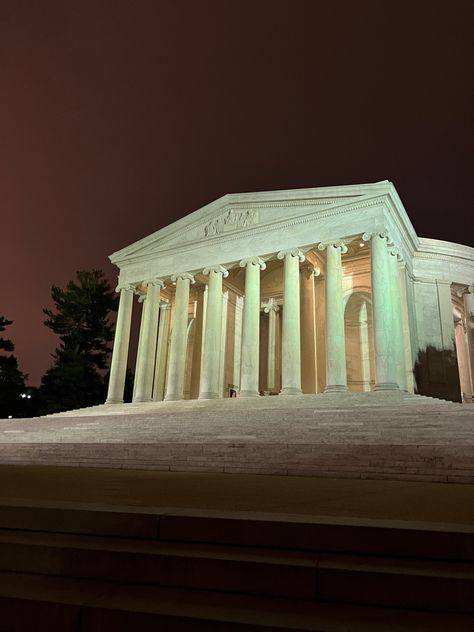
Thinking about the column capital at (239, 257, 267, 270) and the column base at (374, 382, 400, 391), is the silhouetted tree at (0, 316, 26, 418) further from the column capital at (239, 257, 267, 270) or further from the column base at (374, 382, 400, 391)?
the column base at (374, 382, 400, 391)

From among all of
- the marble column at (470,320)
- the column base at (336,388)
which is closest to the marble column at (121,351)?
the column base at (336,388)

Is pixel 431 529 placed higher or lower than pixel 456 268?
lower

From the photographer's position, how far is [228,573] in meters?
5.09

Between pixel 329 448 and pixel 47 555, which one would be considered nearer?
pixel 47 555

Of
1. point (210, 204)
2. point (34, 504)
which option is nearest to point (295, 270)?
point (210, 204)

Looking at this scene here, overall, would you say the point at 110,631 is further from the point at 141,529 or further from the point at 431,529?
the point at 431,529

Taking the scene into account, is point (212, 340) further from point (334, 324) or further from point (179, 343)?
point (334, 324)

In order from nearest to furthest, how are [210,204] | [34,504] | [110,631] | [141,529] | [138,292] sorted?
[110,631], [141,529], [34,504], [210,204], [138,292]

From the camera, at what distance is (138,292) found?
48438 millimetres

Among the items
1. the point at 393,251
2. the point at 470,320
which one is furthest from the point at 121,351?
the point at 470,320

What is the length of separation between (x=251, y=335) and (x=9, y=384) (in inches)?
1603

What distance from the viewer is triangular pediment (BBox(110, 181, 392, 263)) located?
3631 cm

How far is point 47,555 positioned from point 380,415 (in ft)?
62.6

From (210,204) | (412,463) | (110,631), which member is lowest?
(110,631)
